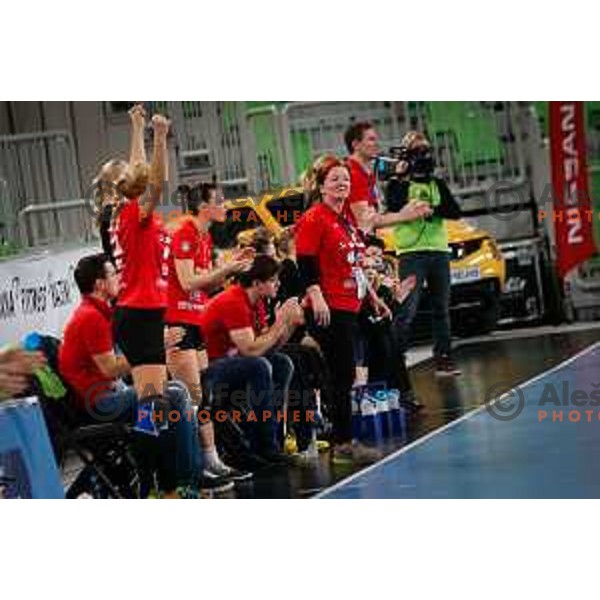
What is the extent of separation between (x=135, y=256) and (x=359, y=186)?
4.01ft

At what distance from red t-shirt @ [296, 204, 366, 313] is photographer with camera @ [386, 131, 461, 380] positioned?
259 millimetres

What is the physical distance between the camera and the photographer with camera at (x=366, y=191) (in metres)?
8.20

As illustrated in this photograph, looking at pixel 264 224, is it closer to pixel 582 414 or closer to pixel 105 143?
pixel 105 143

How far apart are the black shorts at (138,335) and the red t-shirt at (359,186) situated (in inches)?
44.9

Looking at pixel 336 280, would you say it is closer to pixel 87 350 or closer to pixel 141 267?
pixel 141 267

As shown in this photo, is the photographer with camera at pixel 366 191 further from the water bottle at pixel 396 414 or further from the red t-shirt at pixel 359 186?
the water bottle at pixel 396 414

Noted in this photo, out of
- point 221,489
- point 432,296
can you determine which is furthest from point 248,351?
point 432,296

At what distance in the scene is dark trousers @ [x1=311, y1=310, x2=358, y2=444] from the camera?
829cm

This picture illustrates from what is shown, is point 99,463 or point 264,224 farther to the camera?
point 264,224

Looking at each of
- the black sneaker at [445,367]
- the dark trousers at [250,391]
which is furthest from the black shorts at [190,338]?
the black sneaker at [445,367]

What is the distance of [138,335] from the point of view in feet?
24.8

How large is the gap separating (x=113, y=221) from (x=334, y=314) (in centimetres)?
117
